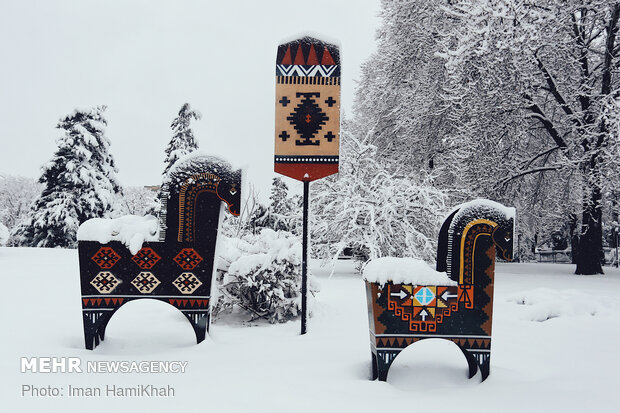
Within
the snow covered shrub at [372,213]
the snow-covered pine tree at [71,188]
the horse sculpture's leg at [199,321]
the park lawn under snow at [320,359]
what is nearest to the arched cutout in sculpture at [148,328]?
the park lawn under snow at [320,359]

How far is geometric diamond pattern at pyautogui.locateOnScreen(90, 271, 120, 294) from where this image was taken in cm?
491

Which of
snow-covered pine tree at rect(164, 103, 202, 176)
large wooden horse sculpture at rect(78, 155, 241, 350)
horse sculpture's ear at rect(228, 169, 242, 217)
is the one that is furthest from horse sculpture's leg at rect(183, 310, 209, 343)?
snow-covered pine tree at rect(164, 103, 202, 176)

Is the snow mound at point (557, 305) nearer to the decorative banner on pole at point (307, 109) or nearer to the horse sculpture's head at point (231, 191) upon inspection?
the decorative banner on pole at point (307, 109)

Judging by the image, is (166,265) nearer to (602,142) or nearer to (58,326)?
(58,326)

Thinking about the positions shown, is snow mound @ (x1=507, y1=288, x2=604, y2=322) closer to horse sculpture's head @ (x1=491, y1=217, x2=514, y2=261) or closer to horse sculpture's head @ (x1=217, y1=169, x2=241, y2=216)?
horse sculpture's head @ (x1=491, y1=217, x2=514, y2=261)

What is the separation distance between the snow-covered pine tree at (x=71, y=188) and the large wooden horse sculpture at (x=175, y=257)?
2008cm

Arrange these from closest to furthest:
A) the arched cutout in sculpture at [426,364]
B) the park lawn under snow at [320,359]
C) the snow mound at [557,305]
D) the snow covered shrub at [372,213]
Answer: the park lawn under snow at [320,359] → the arched cutout in sculpture at [426,364] → the snow mound at [557,305] → the snow covered shrub at [372,213]

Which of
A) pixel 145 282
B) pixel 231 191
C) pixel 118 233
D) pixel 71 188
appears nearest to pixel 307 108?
pixel 231 191

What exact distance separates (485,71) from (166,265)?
967 cm

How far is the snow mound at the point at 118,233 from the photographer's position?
4.89 metres

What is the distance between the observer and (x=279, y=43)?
19.2ft

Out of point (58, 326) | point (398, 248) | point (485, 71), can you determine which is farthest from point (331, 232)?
point (58, 326)

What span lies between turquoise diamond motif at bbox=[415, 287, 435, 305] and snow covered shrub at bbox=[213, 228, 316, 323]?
260 cm

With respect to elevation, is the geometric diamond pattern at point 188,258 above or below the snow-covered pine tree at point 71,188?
below
